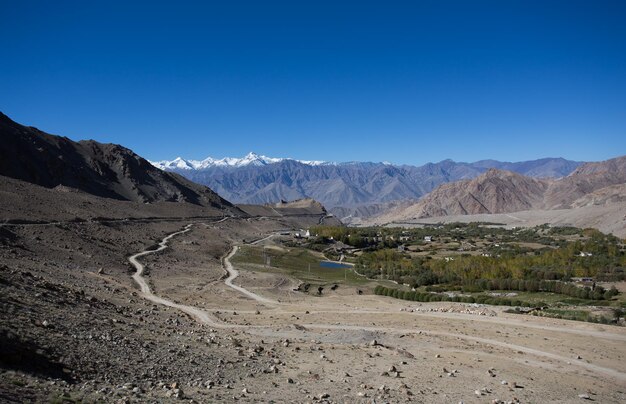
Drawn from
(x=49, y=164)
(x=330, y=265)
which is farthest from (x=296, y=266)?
(x=49, y=164)

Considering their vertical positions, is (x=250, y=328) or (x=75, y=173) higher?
(x=75, y=173)

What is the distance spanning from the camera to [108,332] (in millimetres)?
23844

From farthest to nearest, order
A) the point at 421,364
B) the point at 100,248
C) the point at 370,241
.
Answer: the point at 370,241 → the point at 100,248 → the point at 421,364

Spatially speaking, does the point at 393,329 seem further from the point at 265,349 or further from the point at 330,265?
the point at 330,265

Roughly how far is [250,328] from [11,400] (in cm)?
2361

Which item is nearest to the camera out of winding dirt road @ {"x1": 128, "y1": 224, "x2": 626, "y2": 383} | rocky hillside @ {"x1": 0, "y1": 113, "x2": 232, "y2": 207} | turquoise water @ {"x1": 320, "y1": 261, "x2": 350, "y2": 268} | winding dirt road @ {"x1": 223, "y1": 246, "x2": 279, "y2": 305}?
winding dirt road @ {"x1": 128, "y1": 224, "x2": 626, "y2": 383}

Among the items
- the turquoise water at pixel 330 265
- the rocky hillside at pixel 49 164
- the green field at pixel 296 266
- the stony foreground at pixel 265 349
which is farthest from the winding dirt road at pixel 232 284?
the rocky hillside at pixel 49 164

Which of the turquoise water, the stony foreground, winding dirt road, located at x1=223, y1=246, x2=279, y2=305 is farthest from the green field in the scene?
the stony foreground

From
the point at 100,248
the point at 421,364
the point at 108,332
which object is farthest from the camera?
the point at 100,248

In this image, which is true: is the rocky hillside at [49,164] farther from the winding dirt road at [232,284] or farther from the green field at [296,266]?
the winding dirt road at [232,284]

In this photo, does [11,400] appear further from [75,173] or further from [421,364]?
[75,173]

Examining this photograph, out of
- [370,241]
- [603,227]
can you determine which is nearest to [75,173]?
[370,241]

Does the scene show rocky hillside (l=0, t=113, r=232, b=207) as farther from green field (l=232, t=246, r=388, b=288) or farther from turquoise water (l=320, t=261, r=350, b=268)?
turquoise water (l=320, t=261, r=350, b=268)

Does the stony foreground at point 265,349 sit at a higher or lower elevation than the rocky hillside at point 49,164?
lower
